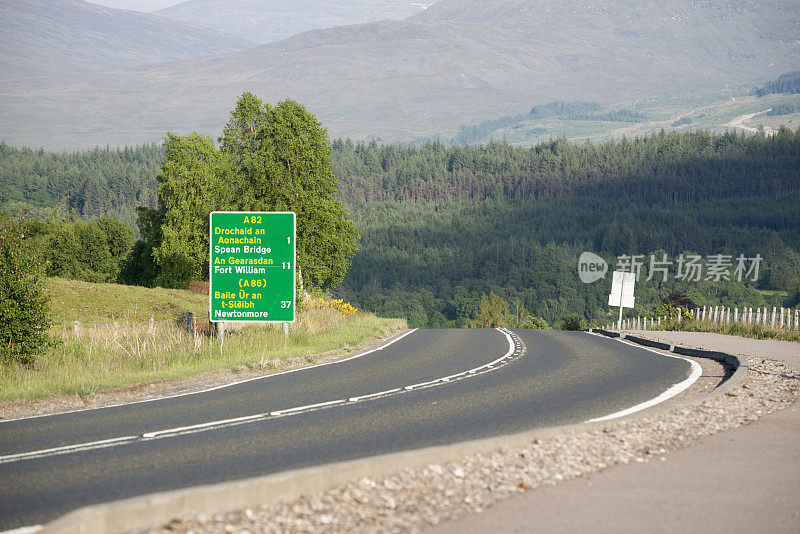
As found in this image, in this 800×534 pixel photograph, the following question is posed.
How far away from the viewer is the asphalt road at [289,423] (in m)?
8.18

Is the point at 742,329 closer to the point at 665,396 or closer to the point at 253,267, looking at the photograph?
the point at 253,267

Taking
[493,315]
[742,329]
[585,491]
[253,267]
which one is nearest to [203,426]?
[585,491]

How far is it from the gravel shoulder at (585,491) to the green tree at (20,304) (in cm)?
1325

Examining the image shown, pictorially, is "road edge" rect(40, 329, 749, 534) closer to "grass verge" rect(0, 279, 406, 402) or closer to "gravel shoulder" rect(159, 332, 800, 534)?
"gravel shoulder" rect(159, 332, 800, 534)

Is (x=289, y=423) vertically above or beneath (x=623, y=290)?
above

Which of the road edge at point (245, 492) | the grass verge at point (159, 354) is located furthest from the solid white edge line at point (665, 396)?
the grass verge at point (159, 354)

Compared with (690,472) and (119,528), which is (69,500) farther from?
(690,472)

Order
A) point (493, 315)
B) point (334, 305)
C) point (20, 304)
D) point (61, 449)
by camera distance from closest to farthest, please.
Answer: point (61, 449) < point (20, 304) < point (334, 305) < point (493, 315)

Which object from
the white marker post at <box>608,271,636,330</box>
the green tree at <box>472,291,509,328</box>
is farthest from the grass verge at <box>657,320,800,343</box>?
the green tree at <box>472,291,509,328</box>

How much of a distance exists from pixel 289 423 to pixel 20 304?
10.1 meters

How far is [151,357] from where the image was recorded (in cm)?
1942

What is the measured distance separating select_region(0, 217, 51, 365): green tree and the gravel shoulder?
1325 cm

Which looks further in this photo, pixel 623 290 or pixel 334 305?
pixel 334 305

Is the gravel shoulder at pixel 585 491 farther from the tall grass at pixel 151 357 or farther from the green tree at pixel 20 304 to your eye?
the green tree at pixel 20 304
